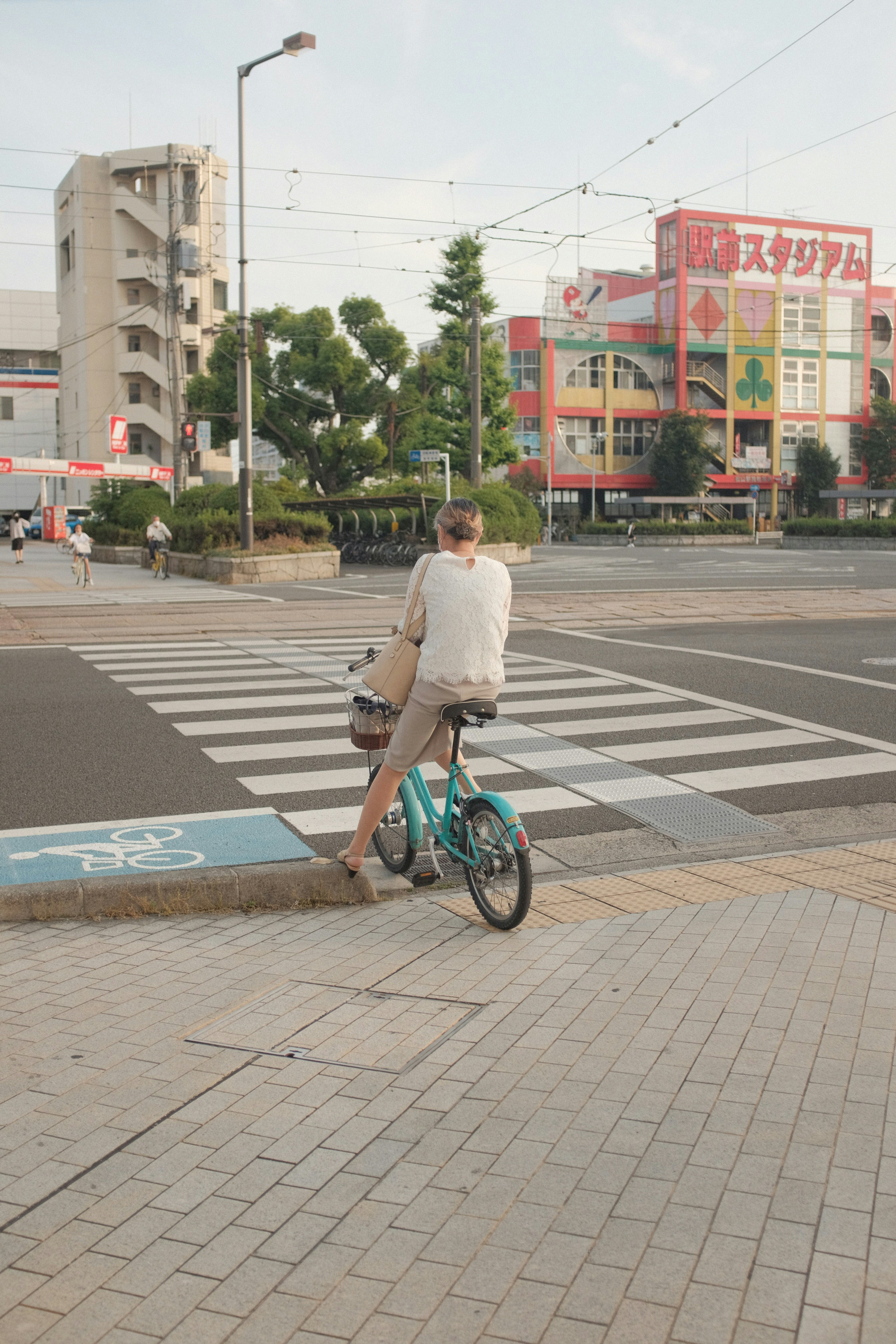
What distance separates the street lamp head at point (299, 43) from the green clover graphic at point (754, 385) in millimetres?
67138

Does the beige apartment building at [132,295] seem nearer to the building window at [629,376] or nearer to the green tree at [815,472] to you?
the building window at [629,376]

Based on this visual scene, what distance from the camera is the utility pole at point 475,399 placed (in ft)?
127

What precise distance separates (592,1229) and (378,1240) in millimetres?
502

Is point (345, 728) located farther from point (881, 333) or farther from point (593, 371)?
point (881, 333)

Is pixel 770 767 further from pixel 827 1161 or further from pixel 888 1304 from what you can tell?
pixel 888 1304

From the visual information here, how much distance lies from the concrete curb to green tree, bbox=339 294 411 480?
55665mm

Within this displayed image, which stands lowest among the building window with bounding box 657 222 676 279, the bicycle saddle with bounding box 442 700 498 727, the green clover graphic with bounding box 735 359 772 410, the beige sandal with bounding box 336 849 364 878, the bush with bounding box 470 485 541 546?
the beige sandal with bounding box 336 849 364 878

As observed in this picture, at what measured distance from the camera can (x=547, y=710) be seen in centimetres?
1074

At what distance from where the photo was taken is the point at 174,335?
134 feet

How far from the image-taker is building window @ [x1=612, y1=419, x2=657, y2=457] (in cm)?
9075

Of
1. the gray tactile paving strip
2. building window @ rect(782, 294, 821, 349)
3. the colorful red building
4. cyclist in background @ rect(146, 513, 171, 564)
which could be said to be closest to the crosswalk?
the gray tactile paving strip

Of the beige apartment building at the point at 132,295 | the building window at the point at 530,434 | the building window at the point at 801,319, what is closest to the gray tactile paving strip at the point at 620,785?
the beige apartment building at the point at 132,295

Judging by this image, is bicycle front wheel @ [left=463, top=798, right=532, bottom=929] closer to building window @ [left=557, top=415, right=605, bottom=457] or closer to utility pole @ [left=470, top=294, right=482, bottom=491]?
utility pole @ [left=470, top=294, right=482, bottom=491]

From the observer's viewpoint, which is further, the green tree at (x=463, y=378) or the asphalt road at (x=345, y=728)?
the green tree at (x=463, y=378)
